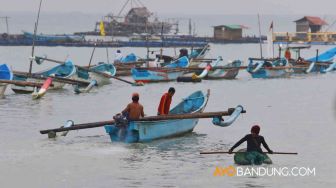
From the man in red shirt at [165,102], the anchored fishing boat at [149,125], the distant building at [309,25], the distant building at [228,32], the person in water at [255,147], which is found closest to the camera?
the person in water at [255,147]

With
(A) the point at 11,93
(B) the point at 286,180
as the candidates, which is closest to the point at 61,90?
(A) the point at 11,93

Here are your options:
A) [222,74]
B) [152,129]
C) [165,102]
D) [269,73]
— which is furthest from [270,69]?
[152,129]

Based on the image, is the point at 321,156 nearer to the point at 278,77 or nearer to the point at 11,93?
the point at 11,93

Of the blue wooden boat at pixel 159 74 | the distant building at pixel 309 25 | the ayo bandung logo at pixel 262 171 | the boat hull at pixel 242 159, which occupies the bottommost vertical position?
the ayo bandung logo at pixel 262 171

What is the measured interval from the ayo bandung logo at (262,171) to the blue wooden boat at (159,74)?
30065 millimetres

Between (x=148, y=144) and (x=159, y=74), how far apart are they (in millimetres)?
28069

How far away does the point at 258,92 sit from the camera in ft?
175

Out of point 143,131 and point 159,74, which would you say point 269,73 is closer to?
point 159,74

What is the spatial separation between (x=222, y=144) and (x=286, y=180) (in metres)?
6.03

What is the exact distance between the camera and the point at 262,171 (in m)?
23.9

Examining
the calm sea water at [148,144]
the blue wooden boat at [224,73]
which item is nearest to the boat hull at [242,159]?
the calm sea water at [148,144]

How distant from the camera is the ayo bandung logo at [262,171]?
23.8 metres

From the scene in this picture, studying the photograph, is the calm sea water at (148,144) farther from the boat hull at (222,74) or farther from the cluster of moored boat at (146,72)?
the boat hull at (222,74)

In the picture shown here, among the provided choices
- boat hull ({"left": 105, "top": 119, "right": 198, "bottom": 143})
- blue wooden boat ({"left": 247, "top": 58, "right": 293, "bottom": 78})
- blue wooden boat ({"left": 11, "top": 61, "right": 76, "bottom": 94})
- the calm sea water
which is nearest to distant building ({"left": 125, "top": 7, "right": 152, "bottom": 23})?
blue wooden boat ({"left": 247, "top": 58, "right": 293, "bottom": 78})
